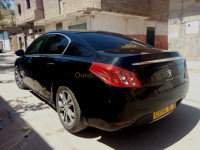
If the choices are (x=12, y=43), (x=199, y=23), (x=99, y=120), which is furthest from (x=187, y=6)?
(x=12, y=43)

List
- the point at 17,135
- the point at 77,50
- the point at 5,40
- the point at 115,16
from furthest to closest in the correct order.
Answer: the point at 5,40 → the point at 115,16 → the point at 17,135 → the point at 77,50

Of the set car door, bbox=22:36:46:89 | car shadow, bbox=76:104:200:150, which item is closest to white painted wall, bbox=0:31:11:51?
car door, bbox=22:36:46:89

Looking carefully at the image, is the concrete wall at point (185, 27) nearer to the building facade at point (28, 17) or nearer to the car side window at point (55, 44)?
the car side window at point (55, 44)

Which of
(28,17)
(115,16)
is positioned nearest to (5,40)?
(28,17)

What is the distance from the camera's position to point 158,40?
53.2ft

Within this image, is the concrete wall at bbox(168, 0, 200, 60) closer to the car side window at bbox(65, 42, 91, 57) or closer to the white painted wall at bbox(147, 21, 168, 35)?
the white painted wall at bbox(147, 21, 168, 35)

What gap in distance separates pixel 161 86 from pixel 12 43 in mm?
27655

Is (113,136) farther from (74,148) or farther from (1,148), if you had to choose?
(1,148)

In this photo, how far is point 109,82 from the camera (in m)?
1.80

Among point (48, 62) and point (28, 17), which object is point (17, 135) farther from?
point (28, 17)

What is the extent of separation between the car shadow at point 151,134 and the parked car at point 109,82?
1.25ft

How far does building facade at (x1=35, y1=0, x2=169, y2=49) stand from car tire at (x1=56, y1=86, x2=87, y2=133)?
8.43m

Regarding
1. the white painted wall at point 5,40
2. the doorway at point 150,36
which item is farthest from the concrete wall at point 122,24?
the white painted wall at point 5,40

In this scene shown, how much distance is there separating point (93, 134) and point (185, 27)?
8.51 m
